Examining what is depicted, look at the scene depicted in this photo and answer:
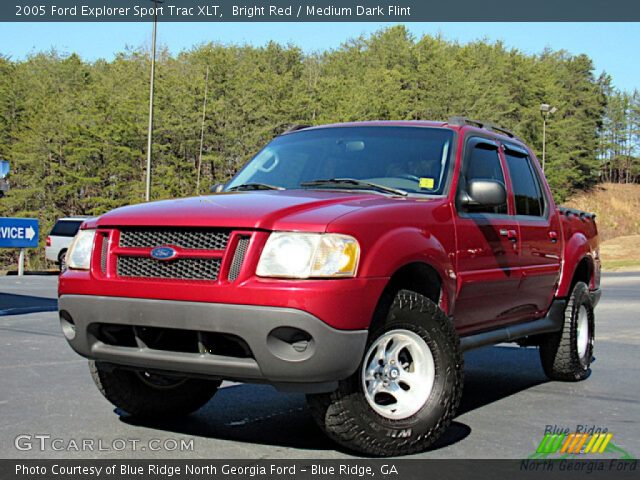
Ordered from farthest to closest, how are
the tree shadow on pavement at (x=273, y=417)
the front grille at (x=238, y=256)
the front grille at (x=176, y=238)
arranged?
the tree shadow on pavement at (x=273, y=417) → the front grille at (x=176, y=238) → the front grille at (x=238, y=256)

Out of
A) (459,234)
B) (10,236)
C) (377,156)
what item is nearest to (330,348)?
(459,234)

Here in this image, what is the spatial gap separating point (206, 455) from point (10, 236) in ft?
60.1

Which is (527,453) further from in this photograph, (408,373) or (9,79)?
(9,79)

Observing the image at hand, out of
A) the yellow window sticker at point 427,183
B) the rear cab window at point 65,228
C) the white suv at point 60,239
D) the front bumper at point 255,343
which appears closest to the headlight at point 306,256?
the front bumper at point 255,343

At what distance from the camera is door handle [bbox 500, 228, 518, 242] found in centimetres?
586

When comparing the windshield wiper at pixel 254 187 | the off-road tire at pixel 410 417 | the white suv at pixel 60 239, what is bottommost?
the white suv at pixel 60 239

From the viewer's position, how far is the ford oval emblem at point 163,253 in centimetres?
424

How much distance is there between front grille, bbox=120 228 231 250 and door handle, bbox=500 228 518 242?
2.46 m

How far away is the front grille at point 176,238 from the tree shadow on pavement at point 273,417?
1.25 metres

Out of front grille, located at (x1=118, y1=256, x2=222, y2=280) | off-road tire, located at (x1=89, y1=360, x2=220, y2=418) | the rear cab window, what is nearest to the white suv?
the rear cab window

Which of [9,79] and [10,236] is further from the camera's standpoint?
[9,79]

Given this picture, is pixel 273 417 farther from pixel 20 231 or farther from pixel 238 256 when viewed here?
pixel 20 231

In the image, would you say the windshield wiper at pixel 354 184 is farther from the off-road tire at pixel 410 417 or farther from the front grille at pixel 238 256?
the front grille at pixel 238 256

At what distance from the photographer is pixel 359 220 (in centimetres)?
427
